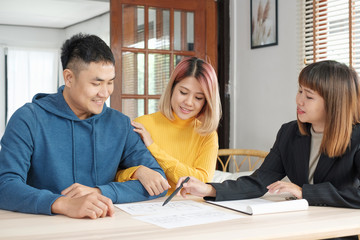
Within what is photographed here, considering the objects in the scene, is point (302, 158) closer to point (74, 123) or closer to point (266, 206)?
point (266, 206)

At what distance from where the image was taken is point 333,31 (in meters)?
3.13

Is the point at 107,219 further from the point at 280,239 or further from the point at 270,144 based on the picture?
the point at 270,144

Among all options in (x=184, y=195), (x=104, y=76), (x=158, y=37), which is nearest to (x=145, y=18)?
(x=158, y=37)

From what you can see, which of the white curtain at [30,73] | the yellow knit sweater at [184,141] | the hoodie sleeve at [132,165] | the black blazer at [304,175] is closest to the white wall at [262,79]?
the yellow knit sweater at [184,141]

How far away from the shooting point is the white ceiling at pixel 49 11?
7.13m

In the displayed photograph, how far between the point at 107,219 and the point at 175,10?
2971 mm

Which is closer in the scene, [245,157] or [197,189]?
[197,189]

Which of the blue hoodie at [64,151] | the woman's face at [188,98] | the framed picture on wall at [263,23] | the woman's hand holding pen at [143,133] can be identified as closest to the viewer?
the blue hoodie at [64,151]

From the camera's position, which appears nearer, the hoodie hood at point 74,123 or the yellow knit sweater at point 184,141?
the hoodie hood at point 74,123

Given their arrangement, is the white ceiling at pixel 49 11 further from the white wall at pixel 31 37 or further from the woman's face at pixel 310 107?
the woman's face at pixel 310 107

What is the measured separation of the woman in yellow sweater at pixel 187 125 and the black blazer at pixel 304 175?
0.99 feet

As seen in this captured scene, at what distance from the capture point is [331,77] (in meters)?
1.68

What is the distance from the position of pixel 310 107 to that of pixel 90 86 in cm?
82

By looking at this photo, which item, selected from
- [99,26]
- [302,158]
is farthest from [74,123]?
[99,26]
